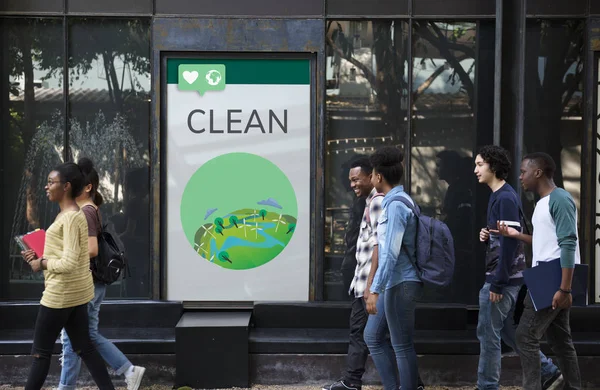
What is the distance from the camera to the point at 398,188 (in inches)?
230

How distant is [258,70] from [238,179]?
1.10 m

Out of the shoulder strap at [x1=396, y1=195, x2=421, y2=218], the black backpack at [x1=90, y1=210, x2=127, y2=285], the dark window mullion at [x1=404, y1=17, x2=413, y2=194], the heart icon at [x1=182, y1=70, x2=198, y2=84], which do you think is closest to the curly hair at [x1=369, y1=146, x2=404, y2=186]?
the shoulder strap at [x1=396, y1=195, x2=421, y2=218]

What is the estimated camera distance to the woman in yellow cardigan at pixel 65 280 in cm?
543

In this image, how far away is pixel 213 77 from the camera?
25.7ft

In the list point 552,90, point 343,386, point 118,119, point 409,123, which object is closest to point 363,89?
point 409,123

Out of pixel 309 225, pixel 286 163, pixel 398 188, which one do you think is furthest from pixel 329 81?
pixel 398 188

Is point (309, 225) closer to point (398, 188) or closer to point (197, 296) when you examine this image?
point (197, 296)

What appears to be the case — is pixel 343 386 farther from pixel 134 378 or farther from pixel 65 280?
pixel 65 280

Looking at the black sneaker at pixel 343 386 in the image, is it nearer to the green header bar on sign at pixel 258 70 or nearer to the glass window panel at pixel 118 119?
the glass window panel at pixel 118 119

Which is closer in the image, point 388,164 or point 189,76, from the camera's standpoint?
point 388,164

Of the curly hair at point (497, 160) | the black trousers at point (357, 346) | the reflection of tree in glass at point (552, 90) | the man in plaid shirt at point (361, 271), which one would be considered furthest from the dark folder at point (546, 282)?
the reflection of tree in glass at point (552, 90)

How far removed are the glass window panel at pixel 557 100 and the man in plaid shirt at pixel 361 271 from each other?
2.15 meters

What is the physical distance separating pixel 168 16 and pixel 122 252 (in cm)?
265

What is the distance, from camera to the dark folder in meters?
5.66
